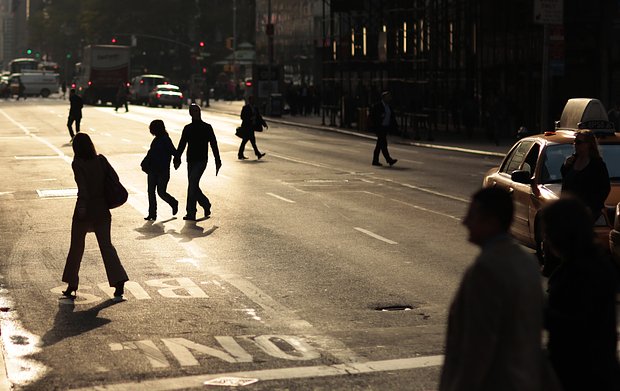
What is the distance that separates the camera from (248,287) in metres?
14.4

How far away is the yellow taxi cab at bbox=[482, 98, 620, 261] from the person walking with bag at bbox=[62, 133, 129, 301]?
15.9ft

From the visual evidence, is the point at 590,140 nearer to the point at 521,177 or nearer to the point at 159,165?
the point at 521,177

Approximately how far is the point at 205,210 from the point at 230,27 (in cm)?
11795

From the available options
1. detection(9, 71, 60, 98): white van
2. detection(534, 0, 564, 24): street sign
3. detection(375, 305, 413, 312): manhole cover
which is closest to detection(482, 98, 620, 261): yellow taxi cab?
detection(375, 305, 413, 312): manhole cover

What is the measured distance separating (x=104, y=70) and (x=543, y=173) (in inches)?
3126

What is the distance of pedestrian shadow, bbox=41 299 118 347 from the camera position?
1170 cm

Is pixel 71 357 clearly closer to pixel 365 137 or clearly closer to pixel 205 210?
pixel 205 210

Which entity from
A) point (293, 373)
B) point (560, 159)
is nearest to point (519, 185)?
point (560, 159)

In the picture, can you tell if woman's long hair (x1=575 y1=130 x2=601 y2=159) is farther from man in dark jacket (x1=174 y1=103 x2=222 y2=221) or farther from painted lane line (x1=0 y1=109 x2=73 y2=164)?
painted lane line (x1=0 y1=109 x2=73 y2=164)

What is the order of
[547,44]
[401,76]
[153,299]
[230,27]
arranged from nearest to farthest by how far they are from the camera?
[153,299] → [547,44] → [401,76] → [230,27]

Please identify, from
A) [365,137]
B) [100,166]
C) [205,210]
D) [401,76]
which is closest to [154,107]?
[401,76]

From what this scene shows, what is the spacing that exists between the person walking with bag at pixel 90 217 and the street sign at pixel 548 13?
2194 cm

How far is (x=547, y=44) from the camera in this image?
35312 millimetres

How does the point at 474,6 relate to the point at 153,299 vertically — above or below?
above
